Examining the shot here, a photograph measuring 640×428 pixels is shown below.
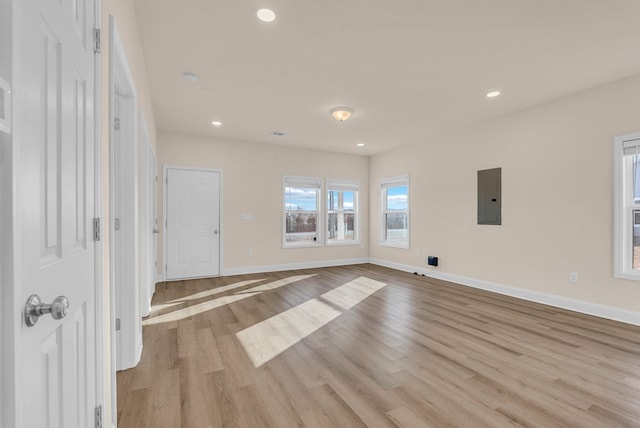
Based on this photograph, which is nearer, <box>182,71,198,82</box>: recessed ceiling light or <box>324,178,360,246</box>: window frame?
<box>182,71,198,82</box>: recessed ceiling light

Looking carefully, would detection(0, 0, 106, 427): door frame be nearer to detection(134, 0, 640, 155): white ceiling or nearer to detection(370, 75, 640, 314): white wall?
detection(134, 0, 640, 155): white ceiling

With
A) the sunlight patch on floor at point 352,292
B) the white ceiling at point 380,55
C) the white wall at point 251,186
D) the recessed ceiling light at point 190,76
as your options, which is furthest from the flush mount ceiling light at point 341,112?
the sunlight patch on floor at point 352,292

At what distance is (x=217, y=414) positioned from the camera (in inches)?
72.0

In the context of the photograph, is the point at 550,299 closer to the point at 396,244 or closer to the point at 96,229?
the point at 396,244

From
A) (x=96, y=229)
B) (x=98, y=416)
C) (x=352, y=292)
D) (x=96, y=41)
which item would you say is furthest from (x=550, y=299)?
(x=96, y=41)

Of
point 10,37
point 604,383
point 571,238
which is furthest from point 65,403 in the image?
point 571,238

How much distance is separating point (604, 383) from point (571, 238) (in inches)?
88.2

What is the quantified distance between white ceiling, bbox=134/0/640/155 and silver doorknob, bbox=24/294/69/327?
2276 mm

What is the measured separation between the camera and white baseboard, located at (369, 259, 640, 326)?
339cm

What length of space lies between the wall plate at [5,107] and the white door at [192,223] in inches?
203

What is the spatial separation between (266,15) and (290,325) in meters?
2.89

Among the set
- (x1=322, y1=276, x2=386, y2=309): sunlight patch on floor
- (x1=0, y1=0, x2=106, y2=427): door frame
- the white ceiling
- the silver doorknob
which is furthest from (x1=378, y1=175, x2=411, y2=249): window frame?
(x1=0, y1=0, x2=106, y2=427): door frame

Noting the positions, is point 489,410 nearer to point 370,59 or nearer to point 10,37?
point 10,37

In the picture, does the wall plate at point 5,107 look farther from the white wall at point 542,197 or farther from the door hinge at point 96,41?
the white wall at point 542,197
